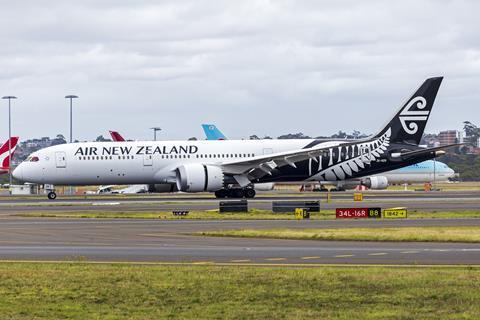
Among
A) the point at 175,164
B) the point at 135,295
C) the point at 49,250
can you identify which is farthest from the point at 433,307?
the point at 175,164

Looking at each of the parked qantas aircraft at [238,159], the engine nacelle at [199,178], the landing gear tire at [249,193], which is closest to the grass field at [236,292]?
the engine nacelle at [199,178]

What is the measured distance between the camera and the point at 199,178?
6919 centimetres

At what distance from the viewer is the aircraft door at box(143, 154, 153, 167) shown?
7159 cm

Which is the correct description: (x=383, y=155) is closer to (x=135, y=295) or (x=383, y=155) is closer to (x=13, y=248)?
(x=13, y=248)

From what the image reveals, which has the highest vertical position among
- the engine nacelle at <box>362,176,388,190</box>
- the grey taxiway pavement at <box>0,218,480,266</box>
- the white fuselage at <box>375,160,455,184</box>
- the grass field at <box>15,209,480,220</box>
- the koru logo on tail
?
the koru logo on tail

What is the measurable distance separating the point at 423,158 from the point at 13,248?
47996 millimetres

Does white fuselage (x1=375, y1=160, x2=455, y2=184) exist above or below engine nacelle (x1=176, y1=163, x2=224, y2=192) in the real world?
above

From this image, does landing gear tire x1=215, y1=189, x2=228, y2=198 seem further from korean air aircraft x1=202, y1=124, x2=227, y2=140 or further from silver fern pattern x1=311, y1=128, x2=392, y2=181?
korean air aircraft x1=202, y1=124, x2=227, y2=140

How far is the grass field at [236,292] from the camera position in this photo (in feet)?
58.5

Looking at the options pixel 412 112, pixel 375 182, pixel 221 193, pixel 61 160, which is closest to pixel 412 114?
pixel 412 112

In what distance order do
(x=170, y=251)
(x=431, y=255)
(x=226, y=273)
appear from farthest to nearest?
(x=170, y=251) < (x=431, y=255) < (x=226, y=273)

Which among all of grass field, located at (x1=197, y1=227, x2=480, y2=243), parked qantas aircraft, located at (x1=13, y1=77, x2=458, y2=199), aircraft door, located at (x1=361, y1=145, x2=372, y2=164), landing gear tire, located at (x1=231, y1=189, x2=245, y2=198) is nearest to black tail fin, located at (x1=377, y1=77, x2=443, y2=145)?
parked qantas aircraft, located at (x1=13, y1=77, x2=458, y2=199)

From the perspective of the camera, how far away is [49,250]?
31.0 m

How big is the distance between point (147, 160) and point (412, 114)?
20.7 meters
